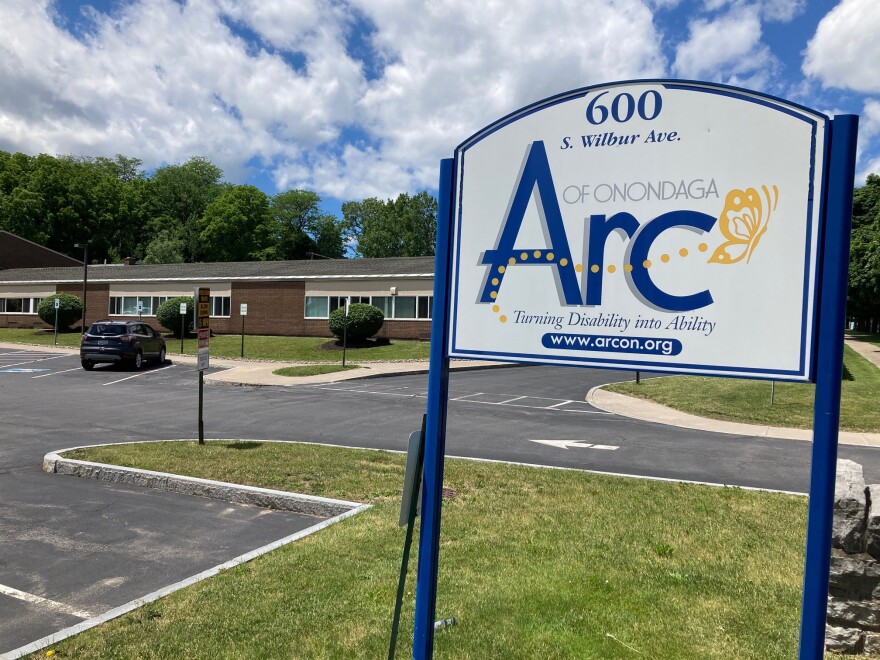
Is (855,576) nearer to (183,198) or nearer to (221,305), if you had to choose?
(221,305)

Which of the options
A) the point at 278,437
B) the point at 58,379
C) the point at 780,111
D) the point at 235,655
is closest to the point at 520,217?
the point at 780,111

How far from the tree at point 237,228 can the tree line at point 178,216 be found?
0.12m

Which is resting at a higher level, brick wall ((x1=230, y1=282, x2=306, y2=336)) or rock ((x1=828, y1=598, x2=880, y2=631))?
brick wall ((x1=230, y1=282, x2=306, y2=336))

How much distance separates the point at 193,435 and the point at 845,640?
9.84 meters

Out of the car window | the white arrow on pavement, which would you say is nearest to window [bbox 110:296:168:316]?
the car window

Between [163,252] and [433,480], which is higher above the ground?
[163,252]

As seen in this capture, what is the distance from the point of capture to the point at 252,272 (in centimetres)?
4197

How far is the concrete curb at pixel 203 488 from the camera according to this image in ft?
22.5

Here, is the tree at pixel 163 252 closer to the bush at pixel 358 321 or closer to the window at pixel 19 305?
the window at pixel 19 305

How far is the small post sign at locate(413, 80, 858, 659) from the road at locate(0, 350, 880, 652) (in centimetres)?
313

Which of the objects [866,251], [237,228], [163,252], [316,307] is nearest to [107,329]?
[316,307]

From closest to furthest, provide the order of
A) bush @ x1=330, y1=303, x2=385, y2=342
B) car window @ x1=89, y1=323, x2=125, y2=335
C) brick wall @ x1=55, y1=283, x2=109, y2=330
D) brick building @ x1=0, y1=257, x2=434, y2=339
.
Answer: car window @ x1=89, y1=323, x2=125, y2=335, bush @ x1=330, y1=303, x2=385, y2=342, brick building @ x1=0, y1=257, x2=434, y2=339, brick wall @ x1=55, y1=283, x2=109, y2=330

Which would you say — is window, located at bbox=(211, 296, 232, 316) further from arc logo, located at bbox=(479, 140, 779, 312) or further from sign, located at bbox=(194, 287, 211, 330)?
arc logo, located at bbox=(479, 140, 779, 312)

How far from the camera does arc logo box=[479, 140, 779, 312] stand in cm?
275
